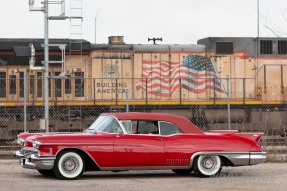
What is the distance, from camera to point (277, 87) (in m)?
22.1

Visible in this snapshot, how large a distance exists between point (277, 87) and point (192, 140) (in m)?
11.5

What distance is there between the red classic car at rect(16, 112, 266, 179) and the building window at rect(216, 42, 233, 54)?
10.6m

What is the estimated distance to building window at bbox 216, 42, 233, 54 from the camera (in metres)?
22.0

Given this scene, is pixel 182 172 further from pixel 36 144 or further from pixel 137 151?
pixel 36 144

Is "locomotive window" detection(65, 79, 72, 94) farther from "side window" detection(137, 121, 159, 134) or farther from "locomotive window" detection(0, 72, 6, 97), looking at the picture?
"side window" detection(137, 121, 159, 134)

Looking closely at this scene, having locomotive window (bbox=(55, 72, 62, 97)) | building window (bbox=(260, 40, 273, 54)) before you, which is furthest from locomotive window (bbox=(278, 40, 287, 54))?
locomotive window (bbox=(55, 72, 62, 97))

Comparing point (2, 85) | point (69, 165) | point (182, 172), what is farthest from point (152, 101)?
point (69, 165)

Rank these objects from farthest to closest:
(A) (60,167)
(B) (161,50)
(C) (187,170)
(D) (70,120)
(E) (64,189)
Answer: (B) (161,50), (D) (70,120), (C) (187,170), (A) (60,167), (E) (64,189)

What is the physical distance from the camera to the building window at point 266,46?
2230 cm

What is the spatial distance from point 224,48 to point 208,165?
11.2m

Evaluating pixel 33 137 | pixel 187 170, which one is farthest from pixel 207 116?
pixel 33 137

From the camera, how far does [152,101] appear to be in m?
21.1

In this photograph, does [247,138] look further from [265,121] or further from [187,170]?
[265,121]

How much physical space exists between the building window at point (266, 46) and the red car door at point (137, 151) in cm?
1199
